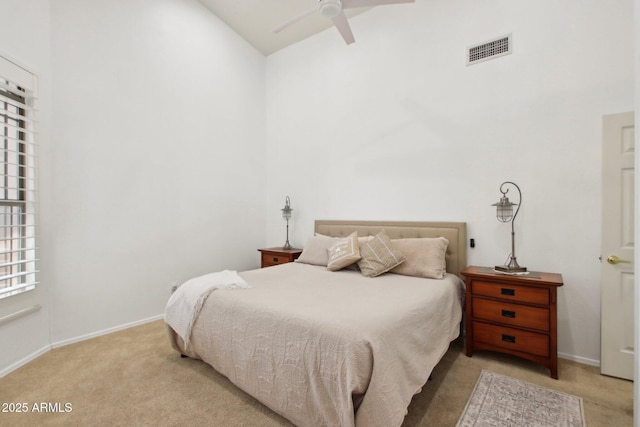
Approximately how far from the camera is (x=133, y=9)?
3.21 m

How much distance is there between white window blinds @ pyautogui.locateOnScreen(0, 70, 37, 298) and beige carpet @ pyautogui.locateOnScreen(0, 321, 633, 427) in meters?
0.75

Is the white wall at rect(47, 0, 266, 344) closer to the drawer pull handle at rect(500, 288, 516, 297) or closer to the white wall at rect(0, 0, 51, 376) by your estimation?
the white wall at rect(0, 0, 51, 376)

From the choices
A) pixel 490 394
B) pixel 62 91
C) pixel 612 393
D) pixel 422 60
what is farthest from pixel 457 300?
pixel 62 91

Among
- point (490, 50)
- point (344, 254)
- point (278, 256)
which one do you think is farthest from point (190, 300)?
point (490, 50)

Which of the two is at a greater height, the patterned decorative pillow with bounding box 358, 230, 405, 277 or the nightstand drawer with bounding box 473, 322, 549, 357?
the patterned decorative pillow with bounding box 358, 230, 405, 277

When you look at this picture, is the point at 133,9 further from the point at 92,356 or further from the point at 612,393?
the point at 612,393

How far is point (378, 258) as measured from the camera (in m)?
2.80

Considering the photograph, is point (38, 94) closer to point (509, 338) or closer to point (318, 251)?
point (318, 251)

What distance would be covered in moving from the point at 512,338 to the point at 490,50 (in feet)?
9.07

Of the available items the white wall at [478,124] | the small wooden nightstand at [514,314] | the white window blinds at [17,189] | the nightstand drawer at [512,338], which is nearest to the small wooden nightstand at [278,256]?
the white wall at [478,124]

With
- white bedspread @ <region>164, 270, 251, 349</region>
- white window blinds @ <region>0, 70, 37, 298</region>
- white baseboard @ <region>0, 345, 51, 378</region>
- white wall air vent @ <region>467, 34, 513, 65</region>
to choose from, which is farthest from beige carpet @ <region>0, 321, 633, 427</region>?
white wall air vent @ <region>467, 34, 513, 65</region>

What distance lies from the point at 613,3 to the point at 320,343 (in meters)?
3.56

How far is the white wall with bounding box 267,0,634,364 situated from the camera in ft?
8.02

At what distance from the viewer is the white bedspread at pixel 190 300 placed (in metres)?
2.14
